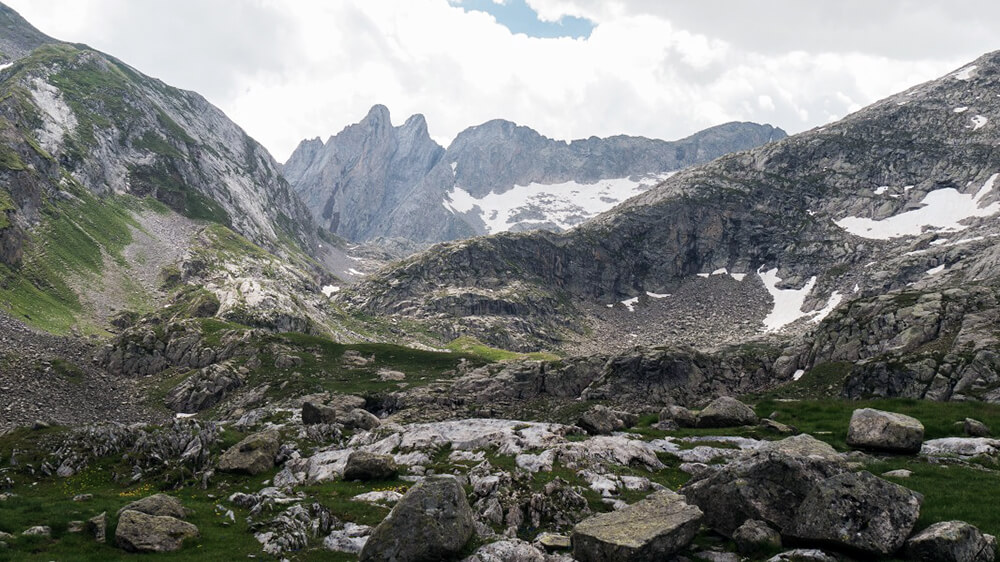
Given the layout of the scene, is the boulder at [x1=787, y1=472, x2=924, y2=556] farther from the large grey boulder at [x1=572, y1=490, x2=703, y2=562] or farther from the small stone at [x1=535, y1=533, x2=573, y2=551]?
the small stone at [x1=535, y1=533, x2=573, y2=551]

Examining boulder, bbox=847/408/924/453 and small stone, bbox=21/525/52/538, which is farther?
boulder, bbox=847/408/924/453

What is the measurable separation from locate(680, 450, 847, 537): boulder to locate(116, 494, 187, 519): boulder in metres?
26.8

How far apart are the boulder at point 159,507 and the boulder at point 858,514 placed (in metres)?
29.9

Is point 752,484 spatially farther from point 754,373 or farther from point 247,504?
point 754,373

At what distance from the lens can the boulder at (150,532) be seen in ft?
79.8

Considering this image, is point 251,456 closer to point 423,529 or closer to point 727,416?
point 423,529

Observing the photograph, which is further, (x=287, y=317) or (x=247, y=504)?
(x=287, y=317)

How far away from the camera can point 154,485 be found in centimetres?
3678

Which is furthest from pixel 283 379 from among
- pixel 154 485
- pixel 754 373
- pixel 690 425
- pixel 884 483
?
pixel 884 483

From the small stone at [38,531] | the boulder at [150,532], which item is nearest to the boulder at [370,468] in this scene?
the boulder at [150,532]

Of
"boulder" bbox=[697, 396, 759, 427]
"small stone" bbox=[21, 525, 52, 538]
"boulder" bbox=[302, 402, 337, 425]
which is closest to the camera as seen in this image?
"small stone" bbox=[21, 525, 52, 538]

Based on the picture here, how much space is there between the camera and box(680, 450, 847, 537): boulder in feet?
69.1

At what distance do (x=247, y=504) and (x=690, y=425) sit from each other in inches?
1327

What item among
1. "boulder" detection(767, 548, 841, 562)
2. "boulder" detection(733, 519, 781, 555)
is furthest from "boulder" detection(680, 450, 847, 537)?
"boulder" detection(767, 548, 841, 562)
